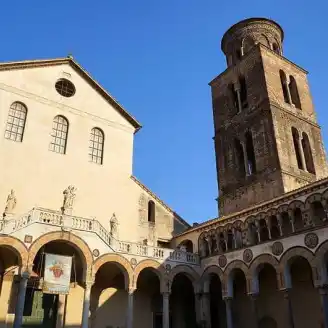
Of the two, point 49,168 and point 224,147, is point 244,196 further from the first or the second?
point 49,168

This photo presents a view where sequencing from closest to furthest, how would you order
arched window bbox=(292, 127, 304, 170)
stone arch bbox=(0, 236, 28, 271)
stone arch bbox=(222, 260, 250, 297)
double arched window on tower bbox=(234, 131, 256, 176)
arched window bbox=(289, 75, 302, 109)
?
stone arch bbox=(0, 236, 28, 271)
stone arch bbox=(222, 260, 250, 297)
arched window bbox=(292, 127, 304, 170)
double arched window on tower bbox=(234, 131, 256, 176)
arched window bbox=(289, 75, 302, 109)

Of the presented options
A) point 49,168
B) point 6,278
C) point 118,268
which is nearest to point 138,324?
point 118,268

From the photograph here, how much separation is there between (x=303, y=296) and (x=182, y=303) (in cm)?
797

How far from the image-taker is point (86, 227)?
63.6 ft

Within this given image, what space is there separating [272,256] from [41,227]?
37.2 ft

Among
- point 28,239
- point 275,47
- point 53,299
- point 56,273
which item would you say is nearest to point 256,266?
point 56,273

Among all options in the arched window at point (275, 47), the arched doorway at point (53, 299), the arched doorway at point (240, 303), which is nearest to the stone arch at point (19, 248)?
the arched doorway at point (53, 299)

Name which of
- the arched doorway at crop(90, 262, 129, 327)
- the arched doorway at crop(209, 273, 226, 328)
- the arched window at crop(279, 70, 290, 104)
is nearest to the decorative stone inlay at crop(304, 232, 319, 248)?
the arched doorway at crop(209, 273, 226, 328)

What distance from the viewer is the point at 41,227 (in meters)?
17.9

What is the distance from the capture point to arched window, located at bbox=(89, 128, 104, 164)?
25344 millimetres

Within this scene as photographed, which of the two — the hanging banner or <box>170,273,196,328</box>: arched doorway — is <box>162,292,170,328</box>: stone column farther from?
the hanging banner

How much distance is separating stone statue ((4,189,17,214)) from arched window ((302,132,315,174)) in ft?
65.8

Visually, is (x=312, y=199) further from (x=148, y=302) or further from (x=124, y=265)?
(x=148, y=302)

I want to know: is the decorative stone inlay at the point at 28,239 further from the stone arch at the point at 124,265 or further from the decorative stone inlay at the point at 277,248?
the decorative stone inlay at the point at 277,248
